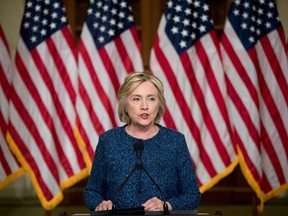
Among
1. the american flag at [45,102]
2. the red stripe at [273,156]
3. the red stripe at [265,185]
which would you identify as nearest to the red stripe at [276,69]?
the red stripe at [273,156]

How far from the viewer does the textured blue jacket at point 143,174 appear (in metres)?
2.10

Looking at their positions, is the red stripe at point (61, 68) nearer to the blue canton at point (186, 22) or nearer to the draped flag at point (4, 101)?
the draped flag at point (4, 101)

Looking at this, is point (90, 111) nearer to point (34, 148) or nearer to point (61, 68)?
point (61, 68)

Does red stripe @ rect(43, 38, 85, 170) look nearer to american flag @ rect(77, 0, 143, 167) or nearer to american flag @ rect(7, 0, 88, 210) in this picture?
american flag @ rect(7, 0, 88, 210)

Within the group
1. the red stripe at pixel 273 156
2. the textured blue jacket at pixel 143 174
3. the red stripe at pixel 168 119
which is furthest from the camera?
the red stripe at pixel 273 156

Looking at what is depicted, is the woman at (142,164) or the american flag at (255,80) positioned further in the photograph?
the american flag at (255,80)

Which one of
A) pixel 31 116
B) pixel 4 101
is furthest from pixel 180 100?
pixel 4 101

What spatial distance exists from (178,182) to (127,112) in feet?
1.22

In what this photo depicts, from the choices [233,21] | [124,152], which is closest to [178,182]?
[124,152]

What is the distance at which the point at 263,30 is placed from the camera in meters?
4.34

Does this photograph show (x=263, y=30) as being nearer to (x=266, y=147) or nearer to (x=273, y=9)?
(x=273, y=9)

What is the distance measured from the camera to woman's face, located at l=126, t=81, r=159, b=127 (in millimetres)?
2104

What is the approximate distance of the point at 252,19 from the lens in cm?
432

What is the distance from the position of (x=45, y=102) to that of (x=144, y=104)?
7.80 ft
